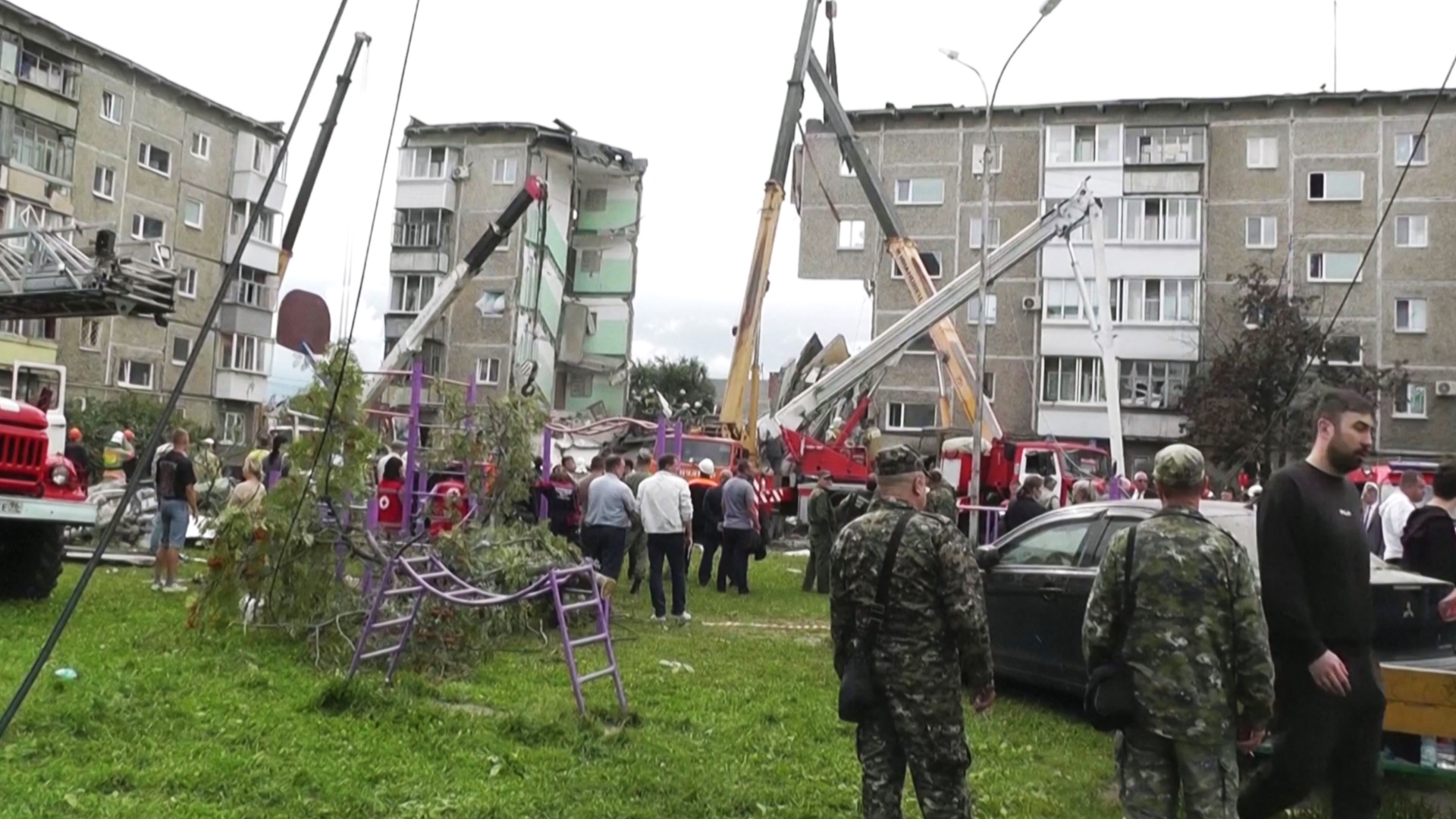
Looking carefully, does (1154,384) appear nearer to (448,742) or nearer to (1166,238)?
(1166,238)

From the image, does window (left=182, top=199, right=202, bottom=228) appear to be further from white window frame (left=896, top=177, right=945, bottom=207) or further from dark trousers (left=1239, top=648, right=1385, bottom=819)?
dark trousers (left=1239, top=648, right=1385, bottom=819)

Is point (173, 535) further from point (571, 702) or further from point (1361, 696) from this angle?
point (1361, 696)

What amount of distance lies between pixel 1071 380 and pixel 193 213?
32563mm

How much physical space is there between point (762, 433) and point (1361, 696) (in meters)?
21.0

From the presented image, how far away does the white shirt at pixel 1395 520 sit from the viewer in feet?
36.6

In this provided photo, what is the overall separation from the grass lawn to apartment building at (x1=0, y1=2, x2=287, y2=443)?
29.4 metres

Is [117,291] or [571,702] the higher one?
[117,291]

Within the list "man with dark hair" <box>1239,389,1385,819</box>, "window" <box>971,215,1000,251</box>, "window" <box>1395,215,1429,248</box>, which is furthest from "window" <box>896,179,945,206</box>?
"man with dark hair" <box>1239,389,1385,819</box>

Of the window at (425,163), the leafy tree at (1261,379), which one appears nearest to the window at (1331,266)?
the leafy tree at (1261,379)

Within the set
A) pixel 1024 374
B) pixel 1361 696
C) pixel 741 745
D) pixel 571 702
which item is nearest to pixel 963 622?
pixel 1361 696

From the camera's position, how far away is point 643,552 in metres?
15.1

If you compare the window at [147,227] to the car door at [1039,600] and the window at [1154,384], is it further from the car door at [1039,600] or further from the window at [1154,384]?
the car door at [1039,600]

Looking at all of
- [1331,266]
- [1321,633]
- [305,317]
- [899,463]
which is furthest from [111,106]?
[1321,633]

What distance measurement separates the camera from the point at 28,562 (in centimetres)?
1131
